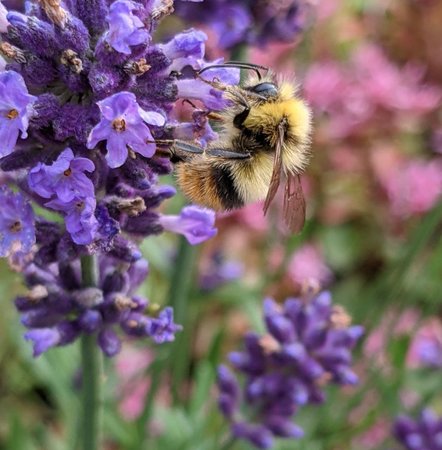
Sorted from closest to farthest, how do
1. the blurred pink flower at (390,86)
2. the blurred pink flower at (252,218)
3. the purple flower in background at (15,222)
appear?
1. the purple flower in background at (15,222)
2. the blurred pink flower at (252,218)
3. the blurred pink flower at (390,86)

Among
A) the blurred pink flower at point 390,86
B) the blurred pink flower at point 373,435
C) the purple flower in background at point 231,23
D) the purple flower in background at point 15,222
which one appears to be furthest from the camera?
the blurred pink flower at point 390,86

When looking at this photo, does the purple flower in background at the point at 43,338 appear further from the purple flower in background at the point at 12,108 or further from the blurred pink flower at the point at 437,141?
the blurred pink flower at the point at 437,141

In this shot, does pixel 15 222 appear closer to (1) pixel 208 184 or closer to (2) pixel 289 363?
(1) pixel 208 184

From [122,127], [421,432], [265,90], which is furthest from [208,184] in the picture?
[421,432]

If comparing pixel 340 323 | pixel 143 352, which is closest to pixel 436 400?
pixel 143 352

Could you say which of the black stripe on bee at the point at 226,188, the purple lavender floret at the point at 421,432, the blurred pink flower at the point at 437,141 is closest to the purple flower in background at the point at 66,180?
the black stripe on bee at the point at 226,188

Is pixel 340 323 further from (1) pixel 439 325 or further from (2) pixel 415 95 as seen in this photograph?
(2) pixel 415 95
